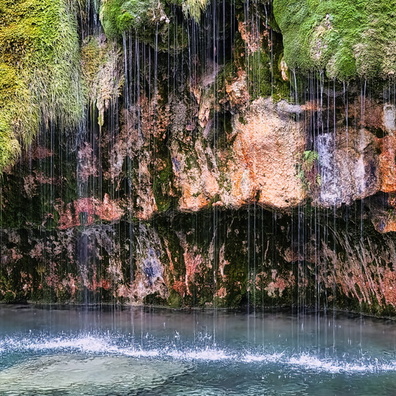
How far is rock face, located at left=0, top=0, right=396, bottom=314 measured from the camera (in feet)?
37.5

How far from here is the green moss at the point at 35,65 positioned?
12.8 m

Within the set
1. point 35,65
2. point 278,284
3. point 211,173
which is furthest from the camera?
point 278,284

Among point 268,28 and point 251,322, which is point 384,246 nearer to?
point 251,322

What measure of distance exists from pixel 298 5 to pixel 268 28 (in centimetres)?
124

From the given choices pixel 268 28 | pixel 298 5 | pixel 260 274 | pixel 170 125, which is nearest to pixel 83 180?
pixel 170 125

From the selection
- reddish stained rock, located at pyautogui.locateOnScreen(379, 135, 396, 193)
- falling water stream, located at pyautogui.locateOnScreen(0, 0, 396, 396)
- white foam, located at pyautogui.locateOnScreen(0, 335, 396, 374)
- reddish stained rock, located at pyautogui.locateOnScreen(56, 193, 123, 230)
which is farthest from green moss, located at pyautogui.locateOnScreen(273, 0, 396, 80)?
reddish stained rock, located at pyautogui.locateOnScreen(56, 193, 123, 230)

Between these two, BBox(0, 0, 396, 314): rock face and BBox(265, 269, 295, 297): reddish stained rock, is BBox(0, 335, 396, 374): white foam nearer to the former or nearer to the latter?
BBox(0, 0, 396, 314): rock face

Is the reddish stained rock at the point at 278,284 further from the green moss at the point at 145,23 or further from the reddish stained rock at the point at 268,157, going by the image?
the green moss at the point at 145,23

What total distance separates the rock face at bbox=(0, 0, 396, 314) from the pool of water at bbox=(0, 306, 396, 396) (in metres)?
1.22

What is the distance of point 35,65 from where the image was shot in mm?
12953

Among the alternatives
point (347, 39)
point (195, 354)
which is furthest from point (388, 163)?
point (195, 354)

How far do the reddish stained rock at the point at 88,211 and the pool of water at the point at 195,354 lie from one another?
2594 millimetres

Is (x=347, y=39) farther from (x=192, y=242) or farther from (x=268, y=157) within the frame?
(x=192, y=242)

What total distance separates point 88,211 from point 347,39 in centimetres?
842
